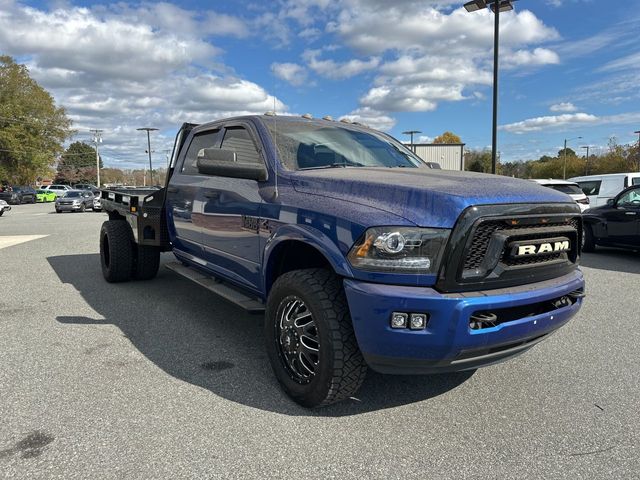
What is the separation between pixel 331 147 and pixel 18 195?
45.7 meters

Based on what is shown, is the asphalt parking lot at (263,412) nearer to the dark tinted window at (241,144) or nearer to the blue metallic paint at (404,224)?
the blue metallic paint at (404,224)

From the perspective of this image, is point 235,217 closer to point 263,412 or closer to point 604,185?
point 263,412

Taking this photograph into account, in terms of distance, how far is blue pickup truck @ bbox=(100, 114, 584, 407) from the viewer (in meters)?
2.55

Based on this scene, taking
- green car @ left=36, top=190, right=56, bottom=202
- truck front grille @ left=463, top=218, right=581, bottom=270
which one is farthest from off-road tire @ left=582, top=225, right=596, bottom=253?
green car @ left=36, top=190, right=56, bottom=202

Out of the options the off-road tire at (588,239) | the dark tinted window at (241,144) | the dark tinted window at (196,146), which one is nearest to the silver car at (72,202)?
the dark tinted window at (196,146)

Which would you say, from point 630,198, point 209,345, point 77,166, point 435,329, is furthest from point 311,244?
point 77,166

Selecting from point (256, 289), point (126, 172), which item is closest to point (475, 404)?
point (256, 289)

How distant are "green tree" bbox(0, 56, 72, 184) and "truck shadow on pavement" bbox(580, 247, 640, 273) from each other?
2169 inches

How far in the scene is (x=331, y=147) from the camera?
4016 mm

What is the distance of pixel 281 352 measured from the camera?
3.26m

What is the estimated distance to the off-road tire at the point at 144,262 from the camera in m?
6.68

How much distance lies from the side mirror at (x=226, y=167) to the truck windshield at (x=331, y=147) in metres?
0.23

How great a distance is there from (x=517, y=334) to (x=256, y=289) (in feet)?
6.46

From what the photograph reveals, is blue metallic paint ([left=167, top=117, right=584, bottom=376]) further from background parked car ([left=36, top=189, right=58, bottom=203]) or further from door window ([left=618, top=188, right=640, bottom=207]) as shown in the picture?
background parked car ([left=36, top=189, right=58, bottom=203])
